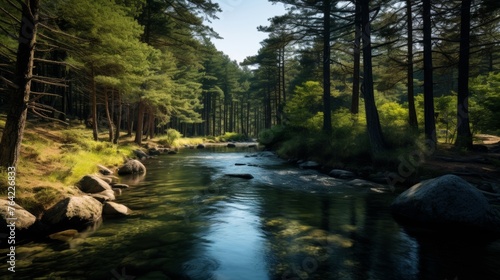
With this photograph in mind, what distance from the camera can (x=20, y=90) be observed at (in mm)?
7328

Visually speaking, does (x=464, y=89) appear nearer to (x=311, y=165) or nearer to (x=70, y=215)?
(x=311, y=165)

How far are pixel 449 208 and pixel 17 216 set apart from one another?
30.7 feet

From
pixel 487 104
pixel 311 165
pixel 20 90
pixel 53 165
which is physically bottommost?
pixel 311 165

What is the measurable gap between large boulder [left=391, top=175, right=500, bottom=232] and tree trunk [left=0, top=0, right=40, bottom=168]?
396 inches

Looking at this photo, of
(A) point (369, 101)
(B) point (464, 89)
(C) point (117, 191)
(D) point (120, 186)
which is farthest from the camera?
(B) point (464, 89)

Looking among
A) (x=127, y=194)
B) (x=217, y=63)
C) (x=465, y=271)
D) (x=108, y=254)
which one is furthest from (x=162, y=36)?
(x=217, y=63)

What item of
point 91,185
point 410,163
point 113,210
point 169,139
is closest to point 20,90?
point 91,185

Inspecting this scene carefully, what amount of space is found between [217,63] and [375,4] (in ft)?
132

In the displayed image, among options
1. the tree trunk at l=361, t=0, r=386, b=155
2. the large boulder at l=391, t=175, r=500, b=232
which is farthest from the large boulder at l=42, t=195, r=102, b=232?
the tree trunk at l=361, t=0, r=386, b=155

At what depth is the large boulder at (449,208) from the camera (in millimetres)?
6539

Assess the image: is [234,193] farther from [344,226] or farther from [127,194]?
[344,226]

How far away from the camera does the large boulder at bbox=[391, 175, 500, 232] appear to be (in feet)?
21.5

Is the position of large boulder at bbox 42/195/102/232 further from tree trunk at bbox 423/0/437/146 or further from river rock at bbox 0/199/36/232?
tree trunk at bbox 423/0/437/146

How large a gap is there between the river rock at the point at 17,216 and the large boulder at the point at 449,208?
852cm
